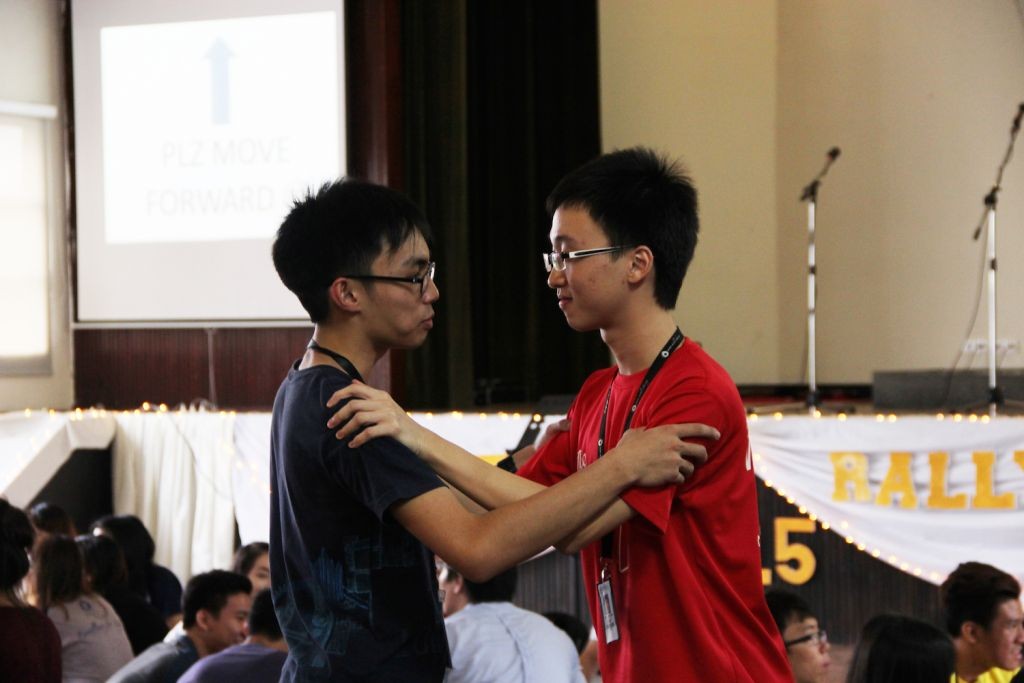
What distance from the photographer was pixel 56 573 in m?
3.91

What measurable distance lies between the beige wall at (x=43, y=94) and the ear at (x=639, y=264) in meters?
6.37

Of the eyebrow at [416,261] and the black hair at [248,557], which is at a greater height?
the eyebrow at [416,261]

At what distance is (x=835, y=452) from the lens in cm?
541

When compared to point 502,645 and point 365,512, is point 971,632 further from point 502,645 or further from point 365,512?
point 365,512

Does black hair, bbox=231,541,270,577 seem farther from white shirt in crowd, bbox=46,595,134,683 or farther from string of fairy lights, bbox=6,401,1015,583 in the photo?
string of fairy lights, bbox=6,401,1015,583

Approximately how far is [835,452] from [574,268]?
147 inches

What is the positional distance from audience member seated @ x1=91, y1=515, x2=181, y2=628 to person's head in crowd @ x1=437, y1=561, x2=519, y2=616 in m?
1.77

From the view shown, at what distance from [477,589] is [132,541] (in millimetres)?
2288

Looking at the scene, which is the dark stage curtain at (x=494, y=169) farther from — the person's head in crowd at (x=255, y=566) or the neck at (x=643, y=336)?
the neck at (x=643, y=336)

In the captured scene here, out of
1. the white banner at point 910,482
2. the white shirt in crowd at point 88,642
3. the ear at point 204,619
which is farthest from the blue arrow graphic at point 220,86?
the ear at point 204,619

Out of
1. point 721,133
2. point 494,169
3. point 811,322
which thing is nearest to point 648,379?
point 811,322

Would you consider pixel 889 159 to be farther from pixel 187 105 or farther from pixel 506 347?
pixel 187 105

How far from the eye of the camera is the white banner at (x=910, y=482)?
5.14 metres

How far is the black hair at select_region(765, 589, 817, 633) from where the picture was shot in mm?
3199
